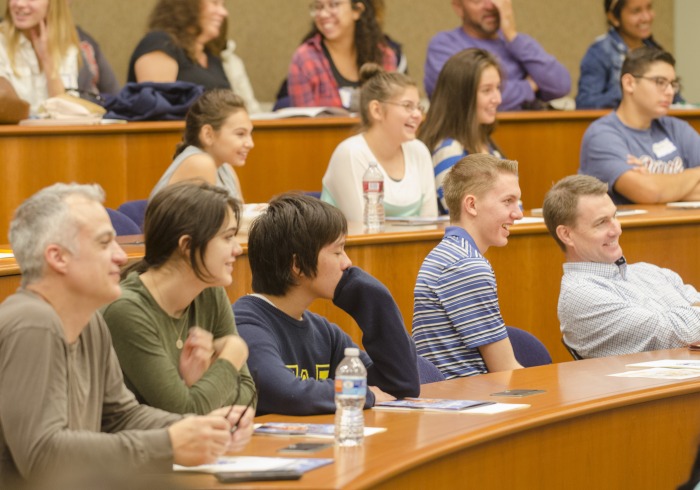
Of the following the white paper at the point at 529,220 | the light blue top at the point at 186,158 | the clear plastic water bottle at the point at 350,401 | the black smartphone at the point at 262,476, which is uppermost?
the light blue top at the point at 186,158

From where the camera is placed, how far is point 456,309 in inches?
131

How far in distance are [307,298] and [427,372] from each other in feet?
1.68

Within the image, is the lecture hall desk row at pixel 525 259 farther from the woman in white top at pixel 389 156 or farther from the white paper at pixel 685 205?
the woman in white top at pixel 389 156

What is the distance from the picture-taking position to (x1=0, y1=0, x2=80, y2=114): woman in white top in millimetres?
5645

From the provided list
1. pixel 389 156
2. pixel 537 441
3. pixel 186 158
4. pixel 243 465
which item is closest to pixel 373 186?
pixel 389 156

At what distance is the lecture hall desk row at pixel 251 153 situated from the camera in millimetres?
5051

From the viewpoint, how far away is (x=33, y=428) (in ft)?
6.41

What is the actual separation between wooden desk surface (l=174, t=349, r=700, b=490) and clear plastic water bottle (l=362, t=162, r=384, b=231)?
1610 mm

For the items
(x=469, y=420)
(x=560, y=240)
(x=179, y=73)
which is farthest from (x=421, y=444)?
(x=179, y=73)

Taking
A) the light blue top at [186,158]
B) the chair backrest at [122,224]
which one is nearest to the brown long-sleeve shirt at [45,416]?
the chair backrest at [122,224]

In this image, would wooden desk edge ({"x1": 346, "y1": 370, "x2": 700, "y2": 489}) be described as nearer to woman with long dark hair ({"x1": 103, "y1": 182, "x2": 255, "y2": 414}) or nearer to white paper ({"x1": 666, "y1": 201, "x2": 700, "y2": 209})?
woman with long dark hair ({"x1": 103, "y1": 182, "x2": 255, "y2": 414})

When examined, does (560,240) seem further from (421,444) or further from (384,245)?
(421,444)

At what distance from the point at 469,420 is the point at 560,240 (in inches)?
53.0

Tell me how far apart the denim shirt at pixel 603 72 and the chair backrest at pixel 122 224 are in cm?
320
